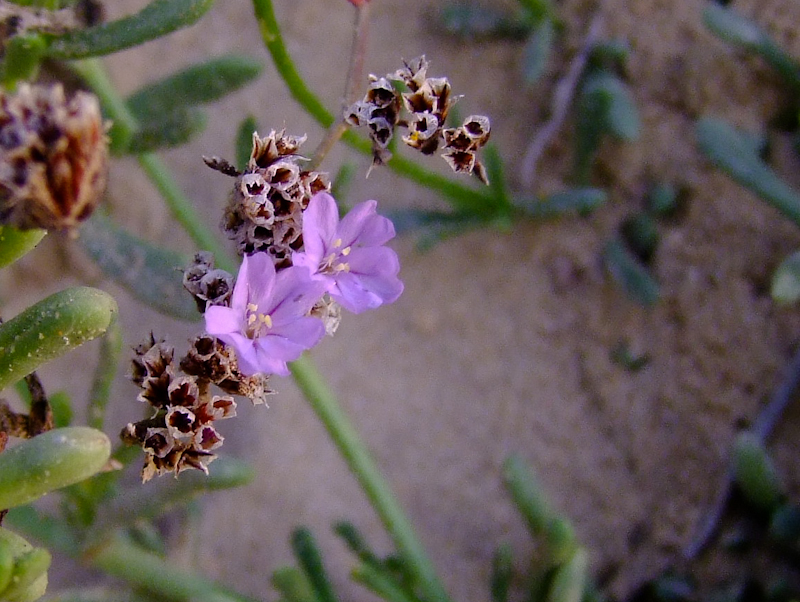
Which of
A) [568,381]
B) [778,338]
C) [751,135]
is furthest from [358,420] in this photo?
[751,135]

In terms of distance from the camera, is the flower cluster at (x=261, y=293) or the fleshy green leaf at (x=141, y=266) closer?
the flower cluster at (x=261, y=293)

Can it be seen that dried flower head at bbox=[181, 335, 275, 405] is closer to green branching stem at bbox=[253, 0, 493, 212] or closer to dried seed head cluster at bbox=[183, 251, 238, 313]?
dried seed head cluster at bbox=[183, 251, 238, 313]

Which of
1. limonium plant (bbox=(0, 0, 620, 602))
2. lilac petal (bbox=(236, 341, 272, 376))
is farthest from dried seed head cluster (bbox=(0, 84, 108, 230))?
lilac petal (bbox=(236, 341, 272, 376))

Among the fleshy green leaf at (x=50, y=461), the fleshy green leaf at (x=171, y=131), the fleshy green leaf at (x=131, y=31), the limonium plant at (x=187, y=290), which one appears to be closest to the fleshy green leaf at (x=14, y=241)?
the limonium plant at (x=187, y=290)

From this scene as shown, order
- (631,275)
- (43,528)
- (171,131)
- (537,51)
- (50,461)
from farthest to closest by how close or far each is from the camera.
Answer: (537,51) → (631,275) → (171,131) → (43,528) → (50,461)

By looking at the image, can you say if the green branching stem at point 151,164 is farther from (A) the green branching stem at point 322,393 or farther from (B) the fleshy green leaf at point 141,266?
(B) the fleshy green leaf at point 141,266

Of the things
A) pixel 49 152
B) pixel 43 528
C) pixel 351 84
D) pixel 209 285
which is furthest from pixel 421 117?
pixel 43 528

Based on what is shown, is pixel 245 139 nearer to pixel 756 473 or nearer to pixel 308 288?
pixel 308 288
